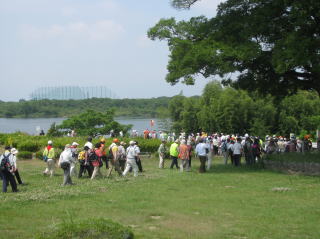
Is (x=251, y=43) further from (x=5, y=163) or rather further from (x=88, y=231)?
(x=88, y=231)

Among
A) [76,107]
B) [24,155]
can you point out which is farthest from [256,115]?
[76,107]

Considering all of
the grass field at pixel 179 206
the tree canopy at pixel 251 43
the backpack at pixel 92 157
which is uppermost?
the tree canopy at pixel 251 43

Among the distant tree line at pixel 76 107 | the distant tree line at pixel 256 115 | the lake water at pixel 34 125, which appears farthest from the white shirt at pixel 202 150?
the distant tree line at pixel 76 107

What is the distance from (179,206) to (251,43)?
32.4 ft

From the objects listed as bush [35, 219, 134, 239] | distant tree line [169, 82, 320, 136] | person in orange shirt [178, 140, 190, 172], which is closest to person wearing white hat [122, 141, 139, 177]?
person in orange shirt [178, 140, 190, 172]

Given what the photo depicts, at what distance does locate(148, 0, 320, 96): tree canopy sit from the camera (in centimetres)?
1844

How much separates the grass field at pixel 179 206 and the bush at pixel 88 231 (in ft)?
2.65

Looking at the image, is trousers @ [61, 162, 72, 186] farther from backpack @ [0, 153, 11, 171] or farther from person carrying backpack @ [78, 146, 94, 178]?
person carrying backpack @ [78, 146, 94, 178]

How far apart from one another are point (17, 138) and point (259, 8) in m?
21.6

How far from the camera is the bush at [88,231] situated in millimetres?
8039

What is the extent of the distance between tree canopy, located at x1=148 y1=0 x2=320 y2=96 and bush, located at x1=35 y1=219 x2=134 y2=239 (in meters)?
11.8

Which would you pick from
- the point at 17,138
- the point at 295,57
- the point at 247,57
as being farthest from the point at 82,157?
the point at 17,138

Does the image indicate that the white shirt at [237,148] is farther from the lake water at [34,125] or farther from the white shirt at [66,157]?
the lake water at [34,125]

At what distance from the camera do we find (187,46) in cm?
2117
